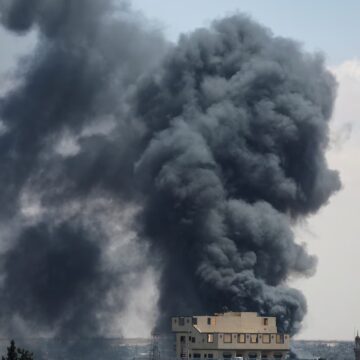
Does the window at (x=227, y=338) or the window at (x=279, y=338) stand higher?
the window at (x=279, y=338)

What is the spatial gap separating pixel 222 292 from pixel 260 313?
362cm

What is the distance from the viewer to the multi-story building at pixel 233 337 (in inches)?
3716

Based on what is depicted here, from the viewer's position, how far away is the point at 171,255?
4417 inches

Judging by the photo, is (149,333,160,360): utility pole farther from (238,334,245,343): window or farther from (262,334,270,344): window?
(262,334,270,344): window

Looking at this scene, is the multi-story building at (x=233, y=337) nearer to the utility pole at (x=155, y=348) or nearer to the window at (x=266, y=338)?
the window at (x=266, y=338)

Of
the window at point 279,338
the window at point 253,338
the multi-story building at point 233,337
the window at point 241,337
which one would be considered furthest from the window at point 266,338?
the window at point 241,337

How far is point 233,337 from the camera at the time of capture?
94.4 metres

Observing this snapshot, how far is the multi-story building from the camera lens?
94375mm

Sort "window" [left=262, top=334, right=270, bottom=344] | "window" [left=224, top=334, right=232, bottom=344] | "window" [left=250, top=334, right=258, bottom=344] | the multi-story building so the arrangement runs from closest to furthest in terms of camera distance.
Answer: "window" [left=224, top=334, right=232, bottom=344]
the multi-story building
"window" [left=250, top=334, right=258, bottom=344]
"window" [left=262, top=334, right=270, bottom=344]

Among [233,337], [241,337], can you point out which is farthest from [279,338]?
[233,337]

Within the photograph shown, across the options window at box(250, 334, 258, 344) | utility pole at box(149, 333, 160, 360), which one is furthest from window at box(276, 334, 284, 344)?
utility pole at box(149, 333, 160, 360)

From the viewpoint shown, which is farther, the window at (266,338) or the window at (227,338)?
the window at (266,338)

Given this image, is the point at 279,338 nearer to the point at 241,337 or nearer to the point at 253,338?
the point at 253,338

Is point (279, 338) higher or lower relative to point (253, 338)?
higher
